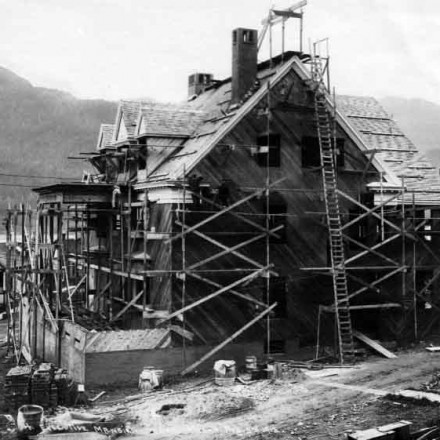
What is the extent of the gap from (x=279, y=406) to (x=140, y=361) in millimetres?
6677

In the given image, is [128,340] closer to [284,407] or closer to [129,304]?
[129,304]

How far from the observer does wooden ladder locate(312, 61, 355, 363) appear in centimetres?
3114

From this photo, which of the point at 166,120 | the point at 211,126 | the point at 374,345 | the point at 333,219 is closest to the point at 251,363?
the point at 374,345

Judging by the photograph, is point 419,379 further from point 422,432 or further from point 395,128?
point 395,128

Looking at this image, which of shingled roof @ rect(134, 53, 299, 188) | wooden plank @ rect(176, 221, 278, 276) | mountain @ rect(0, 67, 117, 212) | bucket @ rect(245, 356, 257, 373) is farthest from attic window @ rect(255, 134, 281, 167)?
mountain @ rect(0, 67, 117, 212)

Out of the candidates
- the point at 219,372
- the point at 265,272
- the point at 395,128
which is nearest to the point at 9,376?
the point at 219,372

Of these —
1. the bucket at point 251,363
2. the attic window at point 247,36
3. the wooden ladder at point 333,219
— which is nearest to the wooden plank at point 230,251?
the wooden ladder at point 333,219

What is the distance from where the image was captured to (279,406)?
24.2 metres

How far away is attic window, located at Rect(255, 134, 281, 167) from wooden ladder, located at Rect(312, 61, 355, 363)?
6.13ft

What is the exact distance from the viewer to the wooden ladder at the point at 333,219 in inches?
1226

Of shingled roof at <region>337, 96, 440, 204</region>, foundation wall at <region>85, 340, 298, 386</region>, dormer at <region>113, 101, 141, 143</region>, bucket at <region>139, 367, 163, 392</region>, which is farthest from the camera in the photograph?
dormer at <region>113, 101, 141, 143</region>

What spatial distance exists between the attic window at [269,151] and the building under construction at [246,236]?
2.2 inches

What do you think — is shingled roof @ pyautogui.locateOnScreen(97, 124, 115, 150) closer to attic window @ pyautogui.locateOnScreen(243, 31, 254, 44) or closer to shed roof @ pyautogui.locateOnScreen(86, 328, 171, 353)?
attic window @ pyautogui.locateOnScreen(243, 31, 254, 44)

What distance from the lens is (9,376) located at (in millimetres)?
25016
